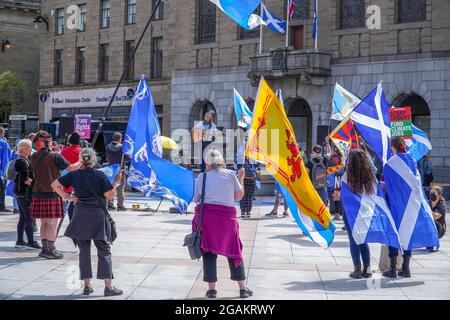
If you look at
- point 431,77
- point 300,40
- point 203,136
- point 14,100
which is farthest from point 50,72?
point 203,136

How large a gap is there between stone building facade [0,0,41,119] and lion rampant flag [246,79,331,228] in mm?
44597

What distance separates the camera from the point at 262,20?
96.2 feet

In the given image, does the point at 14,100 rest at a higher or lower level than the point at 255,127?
higher

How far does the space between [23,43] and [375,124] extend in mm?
46873

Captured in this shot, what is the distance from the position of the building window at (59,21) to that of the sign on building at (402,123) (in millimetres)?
33909

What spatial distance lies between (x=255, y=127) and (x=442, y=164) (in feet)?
66.6

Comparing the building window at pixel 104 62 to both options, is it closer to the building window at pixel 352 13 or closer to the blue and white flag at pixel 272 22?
the blue and white flag at pixel 272 22

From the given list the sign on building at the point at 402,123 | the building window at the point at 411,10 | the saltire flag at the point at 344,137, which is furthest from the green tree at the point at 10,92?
the saltire flag at the point at 344,137

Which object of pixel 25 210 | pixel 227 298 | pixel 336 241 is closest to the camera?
pixel 227 298

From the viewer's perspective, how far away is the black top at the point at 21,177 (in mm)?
11195

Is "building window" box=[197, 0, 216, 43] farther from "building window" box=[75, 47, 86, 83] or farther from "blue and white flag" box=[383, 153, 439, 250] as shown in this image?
"blue and white flag" box=[383, 153, 439, 250]

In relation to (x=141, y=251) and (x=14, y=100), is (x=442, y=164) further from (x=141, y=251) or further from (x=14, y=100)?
(x=14, y=100)

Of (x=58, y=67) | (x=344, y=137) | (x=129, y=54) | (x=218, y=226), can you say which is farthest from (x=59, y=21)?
(x=218, y=226)

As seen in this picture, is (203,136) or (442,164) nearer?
(203,136)
